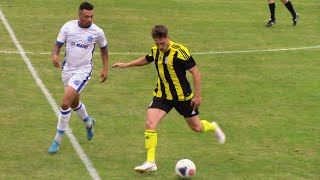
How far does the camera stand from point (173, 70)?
9938 mm

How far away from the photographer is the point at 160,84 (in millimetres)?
10117

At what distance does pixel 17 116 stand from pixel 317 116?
5904 millimetres

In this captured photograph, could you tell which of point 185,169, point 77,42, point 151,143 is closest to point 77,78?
point 77,42

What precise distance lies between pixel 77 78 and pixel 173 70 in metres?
1.71

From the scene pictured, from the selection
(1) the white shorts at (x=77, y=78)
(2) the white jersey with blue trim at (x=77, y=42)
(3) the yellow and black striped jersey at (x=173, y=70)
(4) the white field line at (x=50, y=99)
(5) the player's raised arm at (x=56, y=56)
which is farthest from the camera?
(2) the white jersey with blue trim at (x=77, y=42)

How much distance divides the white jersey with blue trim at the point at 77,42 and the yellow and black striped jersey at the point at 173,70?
125cm

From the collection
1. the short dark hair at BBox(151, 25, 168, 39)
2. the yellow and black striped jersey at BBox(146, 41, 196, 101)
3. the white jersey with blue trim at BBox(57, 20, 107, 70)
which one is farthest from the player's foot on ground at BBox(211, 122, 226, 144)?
the white jersey with blue trim at BBox(57, 20, 107, 70)

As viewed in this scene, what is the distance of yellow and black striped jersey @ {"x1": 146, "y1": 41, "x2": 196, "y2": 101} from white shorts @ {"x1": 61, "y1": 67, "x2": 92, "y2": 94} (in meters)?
1.31

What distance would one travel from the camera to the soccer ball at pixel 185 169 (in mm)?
9438

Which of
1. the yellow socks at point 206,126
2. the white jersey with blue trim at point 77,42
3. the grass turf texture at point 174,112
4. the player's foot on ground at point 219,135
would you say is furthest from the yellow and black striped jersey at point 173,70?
the white jersey with blue trim at point 77,42

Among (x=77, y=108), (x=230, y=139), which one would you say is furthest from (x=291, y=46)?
(x=77, y=108)

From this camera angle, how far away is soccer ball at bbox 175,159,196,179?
944 centimetres

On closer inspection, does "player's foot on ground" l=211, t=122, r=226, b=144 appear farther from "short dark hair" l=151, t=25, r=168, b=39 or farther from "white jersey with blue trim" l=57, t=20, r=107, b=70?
"white jersey with blue trim" l=57, t=20, r=107, b=70

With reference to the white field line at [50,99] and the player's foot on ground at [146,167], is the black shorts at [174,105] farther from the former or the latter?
the white field line at [50,99]
